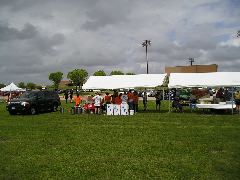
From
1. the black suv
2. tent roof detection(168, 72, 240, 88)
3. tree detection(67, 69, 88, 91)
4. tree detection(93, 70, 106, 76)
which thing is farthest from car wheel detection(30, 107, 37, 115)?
tree detection(67, 69, 88, 91)

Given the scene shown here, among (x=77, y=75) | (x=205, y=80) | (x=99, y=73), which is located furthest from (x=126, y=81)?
(x=77, y=75)

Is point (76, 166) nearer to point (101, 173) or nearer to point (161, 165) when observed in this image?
point (101, 173)

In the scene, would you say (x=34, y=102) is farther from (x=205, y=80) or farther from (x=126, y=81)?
(x=205, y=80)

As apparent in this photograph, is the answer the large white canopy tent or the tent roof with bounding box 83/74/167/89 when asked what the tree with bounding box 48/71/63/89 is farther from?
the large white canopy tent

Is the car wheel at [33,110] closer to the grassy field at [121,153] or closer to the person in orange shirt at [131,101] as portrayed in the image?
the person in orange shirt at [131,101]

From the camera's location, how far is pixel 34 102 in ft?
89.4

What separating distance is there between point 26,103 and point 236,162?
64.9 ft

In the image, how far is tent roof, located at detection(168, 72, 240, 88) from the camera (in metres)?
24.9

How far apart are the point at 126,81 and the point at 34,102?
7.08 meters

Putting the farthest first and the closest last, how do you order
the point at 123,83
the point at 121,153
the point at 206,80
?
1. the point at 123,83
2. the point at 206,80
3. the point at 121,153

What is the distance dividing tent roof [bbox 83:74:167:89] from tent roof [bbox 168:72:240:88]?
1.48 meters

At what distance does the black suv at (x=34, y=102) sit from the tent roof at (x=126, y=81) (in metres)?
3.16

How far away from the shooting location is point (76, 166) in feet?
30.1

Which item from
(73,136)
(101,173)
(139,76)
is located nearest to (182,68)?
(139,76)
